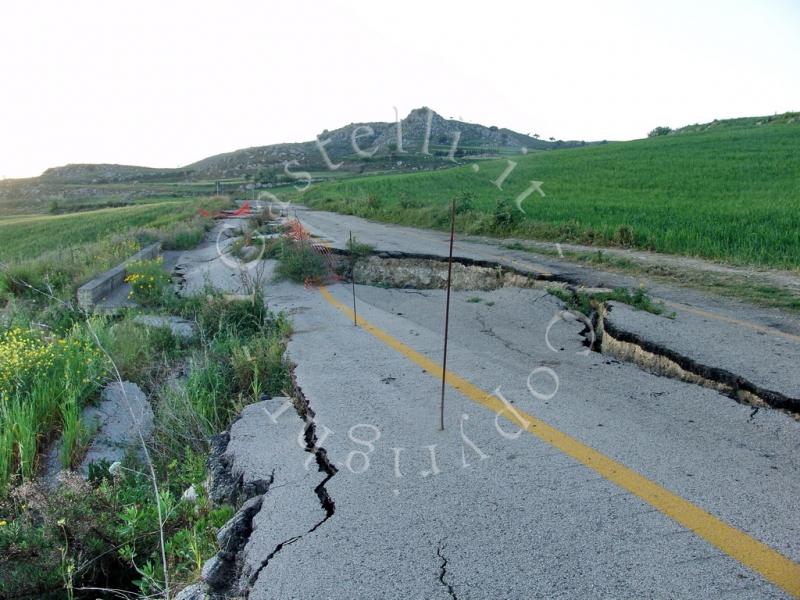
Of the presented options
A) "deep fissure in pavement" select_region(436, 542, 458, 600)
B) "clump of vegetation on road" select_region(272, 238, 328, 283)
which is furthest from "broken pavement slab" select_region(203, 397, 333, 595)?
"clump of vegetation on road" select_region(272, 238, 328, 283)

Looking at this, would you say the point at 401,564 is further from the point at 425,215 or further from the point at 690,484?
the point at 425,215

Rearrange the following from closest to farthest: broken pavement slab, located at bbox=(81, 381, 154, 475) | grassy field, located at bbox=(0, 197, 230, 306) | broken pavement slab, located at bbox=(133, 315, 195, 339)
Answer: broken pavement slab, located at bbox=(81, 381, 154, 475) < broken pavement slab, located at bbox=(133, 315, 195, 339) < grassy field, located at bbox=(0, 197, 230, 306)

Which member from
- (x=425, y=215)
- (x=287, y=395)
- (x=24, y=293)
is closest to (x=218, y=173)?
(x=425, y=215)

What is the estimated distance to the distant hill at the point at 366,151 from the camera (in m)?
12.2

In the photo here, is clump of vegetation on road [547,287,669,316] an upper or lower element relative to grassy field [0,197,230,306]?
upper

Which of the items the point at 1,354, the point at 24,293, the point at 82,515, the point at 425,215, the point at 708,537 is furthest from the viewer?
the point at 425,215

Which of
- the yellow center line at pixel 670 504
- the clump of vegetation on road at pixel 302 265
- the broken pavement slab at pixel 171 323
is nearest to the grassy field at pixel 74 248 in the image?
the broken pavement slab at pixel 171 323

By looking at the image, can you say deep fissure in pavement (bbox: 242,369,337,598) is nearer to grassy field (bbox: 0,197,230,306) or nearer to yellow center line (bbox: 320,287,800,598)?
yellow center line (bbox: 320,287,800,598)

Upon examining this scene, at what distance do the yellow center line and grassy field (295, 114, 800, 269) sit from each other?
13.4 feet

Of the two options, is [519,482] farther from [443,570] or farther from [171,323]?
[171,323]

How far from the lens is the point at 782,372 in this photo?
14.0 ft

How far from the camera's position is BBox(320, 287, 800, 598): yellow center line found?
2.14m

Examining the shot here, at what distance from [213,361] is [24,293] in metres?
7.43

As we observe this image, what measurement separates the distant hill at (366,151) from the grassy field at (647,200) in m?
1.63
